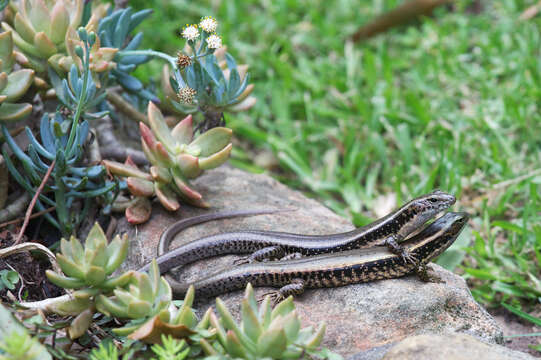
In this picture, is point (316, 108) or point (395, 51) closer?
point (316, 108)

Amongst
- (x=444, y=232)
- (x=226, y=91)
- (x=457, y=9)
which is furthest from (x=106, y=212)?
(x=457, y=9)

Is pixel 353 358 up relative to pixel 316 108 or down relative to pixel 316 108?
down

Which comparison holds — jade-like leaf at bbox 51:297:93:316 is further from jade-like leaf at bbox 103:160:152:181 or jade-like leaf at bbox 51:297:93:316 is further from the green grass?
the green grass

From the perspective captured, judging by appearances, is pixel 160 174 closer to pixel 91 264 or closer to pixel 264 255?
pixel 264 255

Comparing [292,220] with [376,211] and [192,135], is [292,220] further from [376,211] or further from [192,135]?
[376,211]

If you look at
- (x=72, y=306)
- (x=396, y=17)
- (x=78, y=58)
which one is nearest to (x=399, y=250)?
(x=72, y=306)

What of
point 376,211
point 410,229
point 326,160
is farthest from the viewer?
point 326,160

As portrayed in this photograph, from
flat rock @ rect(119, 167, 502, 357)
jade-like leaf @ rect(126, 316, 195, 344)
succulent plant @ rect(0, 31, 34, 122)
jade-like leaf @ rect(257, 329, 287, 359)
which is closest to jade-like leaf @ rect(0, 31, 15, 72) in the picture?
succulent plant @ rect(0, 31, 34, 122)
